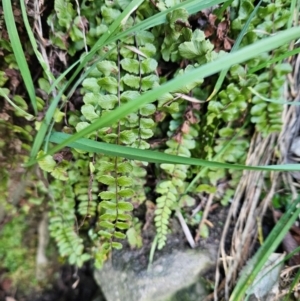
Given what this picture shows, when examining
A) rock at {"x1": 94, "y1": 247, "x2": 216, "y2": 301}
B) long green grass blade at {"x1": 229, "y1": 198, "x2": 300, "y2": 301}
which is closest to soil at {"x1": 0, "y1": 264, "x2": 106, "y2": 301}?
rock at {"x1": 94, "y1": 247, "x2": 216, "y2": 301}

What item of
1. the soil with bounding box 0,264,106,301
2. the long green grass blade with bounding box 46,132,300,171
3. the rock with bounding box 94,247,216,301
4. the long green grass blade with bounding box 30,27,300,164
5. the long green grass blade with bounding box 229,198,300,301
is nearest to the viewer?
the long green grass blade with bounding box 30,27,300,164

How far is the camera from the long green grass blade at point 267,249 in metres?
0.96

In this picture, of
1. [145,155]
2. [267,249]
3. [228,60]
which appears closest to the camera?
[228,60]

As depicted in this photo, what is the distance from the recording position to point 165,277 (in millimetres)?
1083

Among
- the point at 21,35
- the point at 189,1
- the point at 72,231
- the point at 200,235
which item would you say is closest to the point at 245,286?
the point at 200,235

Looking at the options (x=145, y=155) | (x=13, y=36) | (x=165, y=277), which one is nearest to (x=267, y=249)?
(x=165, y=277)

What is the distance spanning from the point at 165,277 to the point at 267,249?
0.31 metres

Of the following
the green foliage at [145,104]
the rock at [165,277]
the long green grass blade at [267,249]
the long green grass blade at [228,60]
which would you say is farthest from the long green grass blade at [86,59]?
the long green grass blade at [267,249]

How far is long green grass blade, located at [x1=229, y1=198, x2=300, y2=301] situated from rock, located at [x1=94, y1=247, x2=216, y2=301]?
114 mm

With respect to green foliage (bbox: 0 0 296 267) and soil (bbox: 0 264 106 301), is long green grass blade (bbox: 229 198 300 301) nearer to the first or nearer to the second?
green foliage (bbox: 0 0 296 267)

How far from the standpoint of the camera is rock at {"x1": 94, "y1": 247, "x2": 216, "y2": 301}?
1072 mm

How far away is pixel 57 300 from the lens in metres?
1.35

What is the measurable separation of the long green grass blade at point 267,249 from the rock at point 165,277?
11 cm

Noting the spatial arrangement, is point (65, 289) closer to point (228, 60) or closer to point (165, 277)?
point (165, 277)
